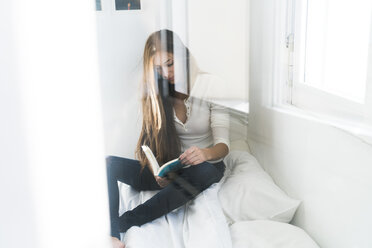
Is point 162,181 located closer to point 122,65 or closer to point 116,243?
point 116,243

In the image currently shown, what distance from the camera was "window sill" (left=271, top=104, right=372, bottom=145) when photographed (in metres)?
0.81

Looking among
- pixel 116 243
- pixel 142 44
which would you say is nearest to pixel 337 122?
pixel 142 44

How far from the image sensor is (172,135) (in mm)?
963

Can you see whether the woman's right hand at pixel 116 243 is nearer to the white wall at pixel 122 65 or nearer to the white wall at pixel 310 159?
the white wall at pixel 122 65

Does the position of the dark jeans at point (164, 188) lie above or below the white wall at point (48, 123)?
below

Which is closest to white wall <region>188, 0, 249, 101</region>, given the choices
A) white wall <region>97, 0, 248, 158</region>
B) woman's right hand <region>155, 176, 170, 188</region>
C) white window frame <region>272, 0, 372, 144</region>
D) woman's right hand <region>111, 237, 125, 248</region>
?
white wall <region>97, 0, 248, 158</region>

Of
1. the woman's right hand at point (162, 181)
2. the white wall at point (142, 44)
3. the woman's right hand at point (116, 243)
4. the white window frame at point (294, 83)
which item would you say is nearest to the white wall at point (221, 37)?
the white wall at point (142, 44)

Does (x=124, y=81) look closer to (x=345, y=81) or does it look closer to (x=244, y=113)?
(x=244, y=113)

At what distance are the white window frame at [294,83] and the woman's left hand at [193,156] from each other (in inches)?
9.9

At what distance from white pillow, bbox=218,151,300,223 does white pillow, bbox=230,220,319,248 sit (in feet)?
0.08

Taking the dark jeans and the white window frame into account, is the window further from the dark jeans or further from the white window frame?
the dark jeans

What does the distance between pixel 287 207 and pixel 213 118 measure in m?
0.31

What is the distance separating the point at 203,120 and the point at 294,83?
0.30 metres

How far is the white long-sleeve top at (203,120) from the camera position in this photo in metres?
0.98
